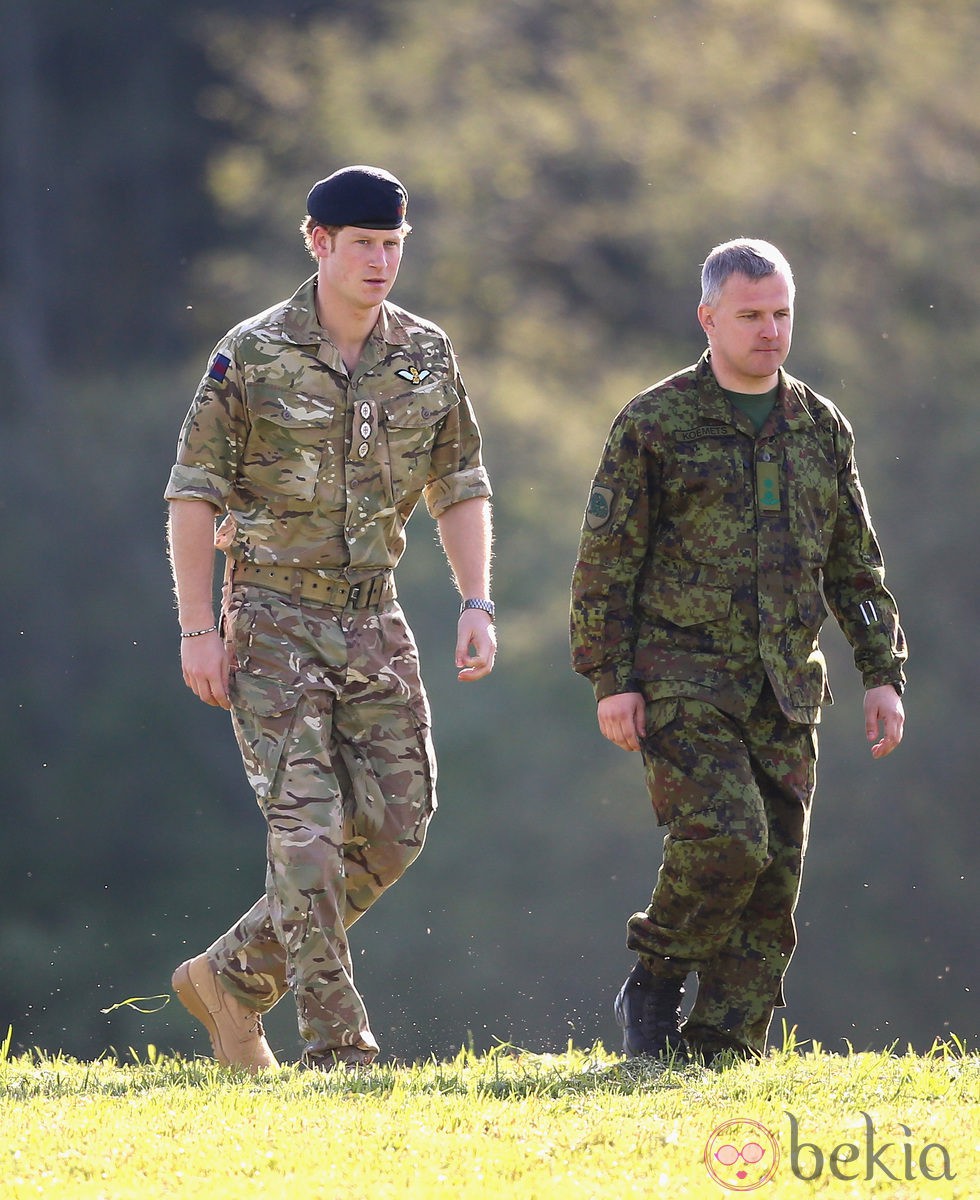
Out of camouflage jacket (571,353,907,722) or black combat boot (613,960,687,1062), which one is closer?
camouflage jacket (571,353,907,722)

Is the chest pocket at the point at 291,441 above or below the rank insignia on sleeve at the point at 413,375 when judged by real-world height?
below

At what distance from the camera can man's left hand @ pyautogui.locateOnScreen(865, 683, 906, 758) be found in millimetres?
5066

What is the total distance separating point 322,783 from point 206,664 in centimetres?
41

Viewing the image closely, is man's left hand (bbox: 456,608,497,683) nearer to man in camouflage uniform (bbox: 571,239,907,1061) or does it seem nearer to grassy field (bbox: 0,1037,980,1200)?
man in camouflage uniform (bbox: 571,239,907,1061)

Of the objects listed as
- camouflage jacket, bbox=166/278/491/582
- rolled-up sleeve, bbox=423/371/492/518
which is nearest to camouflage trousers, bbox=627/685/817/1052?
rolled-up sleeve, bbox=423/371/492/518

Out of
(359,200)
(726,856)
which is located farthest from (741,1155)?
(359,200)

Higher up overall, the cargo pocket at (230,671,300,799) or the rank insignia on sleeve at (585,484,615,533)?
the rank insignia on sleeve at (585,484,615,533)

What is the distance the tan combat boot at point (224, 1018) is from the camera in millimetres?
5094

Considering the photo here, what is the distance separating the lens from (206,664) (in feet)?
15.7

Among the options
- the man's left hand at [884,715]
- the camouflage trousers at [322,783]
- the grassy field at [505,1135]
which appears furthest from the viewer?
the man's left hand at [884,715]

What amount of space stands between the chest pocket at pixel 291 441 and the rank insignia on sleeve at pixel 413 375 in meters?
0.22

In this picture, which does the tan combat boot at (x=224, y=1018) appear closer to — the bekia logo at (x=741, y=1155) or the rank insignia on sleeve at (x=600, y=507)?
the rank insignia on sleeve at (x=600, y=507)

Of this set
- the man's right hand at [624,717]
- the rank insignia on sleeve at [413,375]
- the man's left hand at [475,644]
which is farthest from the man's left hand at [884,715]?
the rank insignia on sleeve at [413,375]

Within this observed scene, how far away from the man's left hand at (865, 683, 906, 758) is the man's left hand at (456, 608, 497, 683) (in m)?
1.01
